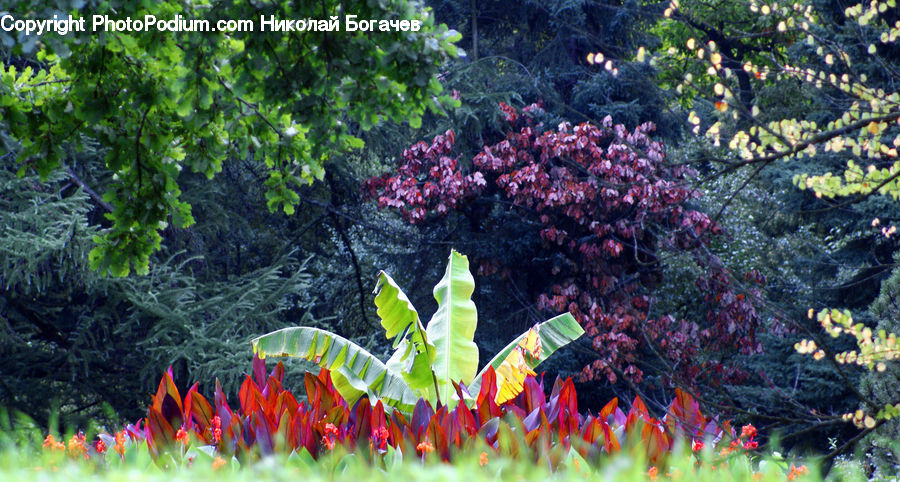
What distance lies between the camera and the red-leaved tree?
10859 millimetres

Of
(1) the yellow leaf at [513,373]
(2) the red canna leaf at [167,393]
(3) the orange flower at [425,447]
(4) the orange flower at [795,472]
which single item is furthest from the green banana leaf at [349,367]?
(4) the orange flower at [795,472]

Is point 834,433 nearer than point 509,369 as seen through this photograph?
No

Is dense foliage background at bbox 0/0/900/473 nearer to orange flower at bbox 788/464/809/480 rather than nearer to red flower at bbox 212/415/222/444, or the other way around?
orange flower at bbox 788/464/809/480

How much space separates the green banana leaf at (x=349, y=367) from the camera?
6.02 m

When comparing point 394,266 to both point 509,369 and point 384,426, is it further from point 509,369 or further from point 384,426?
point 384,426

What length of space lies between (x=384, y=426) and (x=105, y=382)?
23.2 feet

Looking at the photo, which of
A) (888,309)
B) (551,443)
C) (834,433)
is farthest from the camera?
(834,433)

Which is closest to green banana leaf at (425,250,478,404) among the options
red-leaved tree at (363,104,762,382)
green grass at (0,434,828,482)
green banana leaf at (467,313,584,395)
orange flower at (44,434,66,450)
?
green banana leaf at (467,313,584,395)

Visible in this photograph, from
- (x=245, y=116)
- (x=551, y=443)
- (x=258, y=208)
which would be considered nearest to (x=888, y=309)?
(x=551, y=443)

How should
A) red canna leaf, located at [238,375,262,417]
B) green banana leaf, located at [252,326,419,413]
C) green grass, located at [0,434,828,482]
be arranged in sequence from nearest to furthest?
green grass, located at [0,434,828,482] → red canna leaf, located at [238,375,262,417] → green banana leaf, located at [252,326,419,413]

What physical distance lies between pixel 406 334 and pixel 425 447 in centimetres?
193

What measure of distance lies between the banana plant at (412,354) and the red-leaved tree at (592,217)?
4.61 metres

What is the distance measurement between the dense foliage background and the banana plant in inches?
26.9

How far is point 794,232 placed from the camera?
40.0ft
